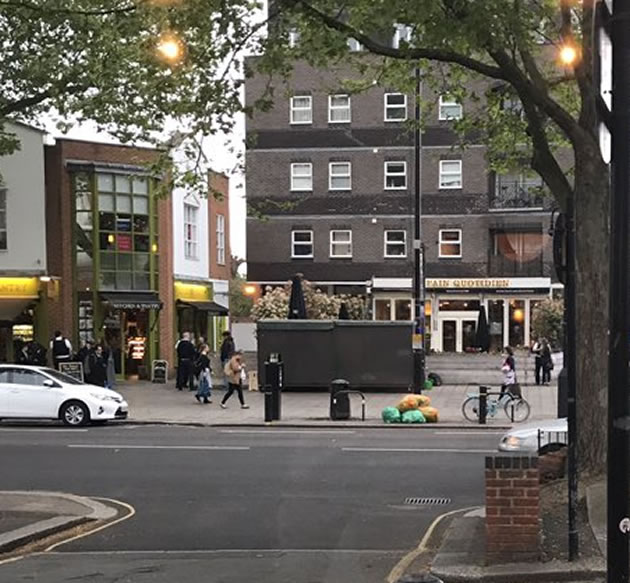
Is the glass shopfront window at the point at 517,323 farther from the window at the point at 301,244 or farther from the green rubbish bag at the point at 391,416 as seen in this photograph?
the green rubbish bag at the point at 391,416

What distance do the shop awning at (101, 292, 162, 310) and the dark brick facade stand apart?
1146 cm

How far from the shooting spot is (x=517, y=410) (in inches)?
814

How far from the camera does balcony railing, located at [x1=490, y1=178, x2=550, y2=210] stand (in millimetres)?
41688

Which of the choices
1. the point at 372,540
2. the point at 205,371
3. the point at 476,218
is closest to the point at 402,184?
the point at 476,218

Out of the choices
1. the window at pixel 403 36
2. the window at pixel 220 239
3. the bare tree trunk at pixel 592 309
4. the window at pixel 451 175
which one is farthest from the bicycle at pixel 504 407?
the window at pixel 451 175

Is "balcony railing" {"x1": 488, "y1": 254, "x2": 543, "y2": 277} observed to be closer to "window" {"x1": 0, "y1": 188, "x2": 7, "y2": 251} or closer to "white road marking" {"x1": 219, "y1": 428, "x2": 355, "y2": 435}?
"window" {"x1": 0, "y1": 188, "x2": 7, "y2": 251}

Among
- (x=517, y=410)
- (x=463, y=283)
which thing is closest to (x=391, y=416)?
(x=517, y=410)

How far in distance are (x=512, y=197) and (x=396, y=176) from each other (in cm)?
546

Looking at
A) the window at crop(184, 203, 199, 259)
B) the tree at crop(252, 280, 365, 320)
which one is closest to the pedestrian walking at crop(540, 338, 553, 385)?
the tree at crop(252, 280, 365, 320)

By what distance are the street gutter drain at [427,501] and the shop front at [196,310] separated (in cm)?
2376

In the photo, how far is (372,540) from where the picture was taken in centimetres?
913

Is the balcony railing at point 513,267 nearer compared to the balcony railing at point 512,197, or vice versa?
the balcony railing at point 513,267

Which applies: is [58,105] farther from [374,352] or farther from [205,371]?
[374,352]

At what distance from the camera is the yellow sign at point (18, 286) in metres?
30.1
